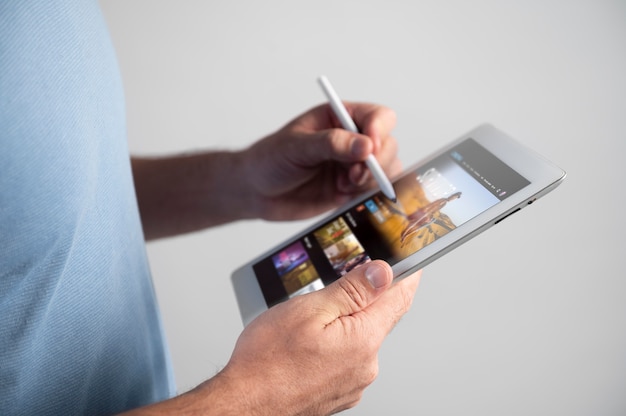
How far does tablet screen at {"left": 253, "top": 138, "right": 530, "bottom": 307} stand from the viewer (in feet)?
2.03

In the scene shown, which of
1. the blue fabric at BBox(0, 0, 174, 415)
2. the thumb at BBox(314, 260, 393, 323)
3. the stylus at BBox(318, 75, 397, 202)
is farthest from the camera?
the stylus at BBox(318, 75, 397, 202)

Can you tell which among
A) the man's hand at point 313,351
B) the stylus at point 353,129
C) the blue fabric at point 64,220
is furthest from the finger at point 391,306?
the blue fabric at point 64,220

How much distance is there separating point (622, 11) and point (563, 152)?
254 millimetres

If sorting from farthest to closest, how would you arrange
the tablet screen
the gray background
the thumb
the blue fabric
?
1. the gray background
2. the tablet screen
3. the thumb
4. the blue fabric

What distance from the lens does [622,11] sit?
2.80 ft

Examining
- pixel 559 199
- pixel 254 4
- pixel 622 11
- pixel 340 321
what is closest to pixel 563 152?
pixel 559 199

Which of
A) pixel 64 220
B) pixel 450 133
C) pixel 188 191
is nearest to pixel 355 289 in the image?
pixel 64 220

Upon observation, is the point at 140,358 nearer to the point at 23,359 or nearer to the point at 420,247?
the point at 23,359

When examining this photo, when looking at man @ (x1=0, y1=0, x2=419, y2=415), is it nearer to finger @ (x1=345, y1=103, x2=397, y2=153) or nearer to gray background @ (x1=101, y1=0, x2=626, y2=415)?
finger @ (x1=345, y1=103, x2=397, y2=153)

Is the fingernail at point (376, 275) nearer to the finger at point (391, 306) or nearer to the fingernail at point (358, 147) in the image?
the finger at point (391, 306)

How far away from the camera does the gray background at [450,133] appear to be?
2.85ft

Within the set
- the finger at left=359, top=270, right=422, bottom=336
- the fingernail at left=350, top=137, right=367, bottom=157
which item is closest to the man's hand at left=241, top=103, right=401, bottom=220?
the fingernail at left=350, top=137, right=367, bottom=157

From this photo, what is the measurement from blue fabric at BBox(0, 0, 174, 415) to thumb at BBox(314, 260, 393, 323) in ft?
0.78

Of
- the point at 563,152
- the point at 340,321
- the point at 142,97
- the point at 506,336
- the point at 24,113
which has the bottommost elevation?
the point at 506,336
